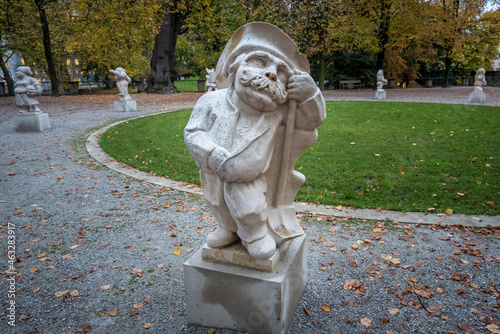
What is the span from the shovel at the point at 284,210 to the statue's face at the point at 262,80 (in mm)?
304

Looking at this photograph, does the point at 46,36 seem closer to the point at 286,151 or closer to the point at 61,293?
the point at 61,293

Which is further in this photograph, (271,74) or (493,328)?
(493,328)

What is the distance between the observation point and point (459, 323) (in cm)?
340

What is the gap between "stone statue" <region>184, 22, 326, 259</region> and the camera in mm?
2686

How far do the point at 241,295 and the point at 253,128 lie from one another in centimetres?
141

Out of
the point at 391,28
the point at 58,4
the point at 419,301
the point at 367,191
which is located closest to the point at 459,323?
the point at 419,301

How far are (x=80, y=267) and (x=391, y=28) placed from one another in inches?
1145

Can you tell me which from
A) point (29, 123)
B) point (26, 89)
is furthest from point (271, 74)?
point (29, 123)

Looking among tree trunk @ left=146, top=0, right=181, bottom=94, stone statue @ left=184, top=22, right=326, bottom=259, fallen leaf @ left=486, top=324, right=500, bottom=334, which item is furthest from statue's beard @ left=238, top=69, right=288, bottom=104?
tree trunk @ left=146, top=0, right=181, bottom=94

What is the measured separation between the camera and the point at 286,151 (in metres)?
3.02

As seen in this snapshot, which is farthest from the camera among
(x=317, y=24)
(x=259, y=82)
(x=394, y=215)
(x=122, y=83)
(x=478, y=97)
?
(x=317, y=24)

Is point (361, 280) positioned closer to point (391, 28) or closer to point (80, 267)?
point (80, 267)

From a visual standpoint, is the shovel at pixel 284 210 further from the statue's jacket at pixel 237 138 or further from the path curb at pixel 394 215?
the path curb at pixel 394 215

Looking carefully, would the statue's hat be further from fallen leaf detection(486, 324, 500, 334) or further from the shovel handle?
fallen leaf detection(486, 324, 500, 334)
